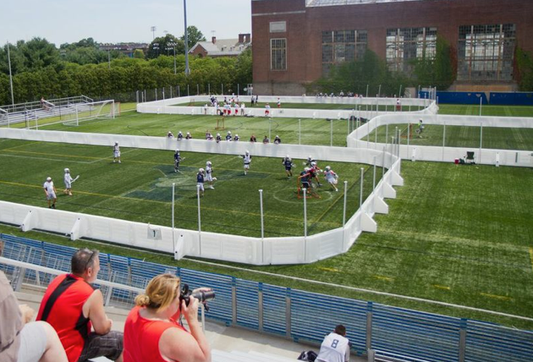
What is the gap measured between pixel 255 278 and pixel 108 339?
11784 mm

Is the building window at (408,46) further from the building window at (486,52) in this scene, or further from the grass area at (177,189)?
the grass area at (177,189)

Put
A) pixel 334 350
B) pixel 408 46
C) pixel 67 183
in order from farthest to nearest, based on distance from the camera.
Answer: pixel 408 46, pixel 67 183, pixel 334 350

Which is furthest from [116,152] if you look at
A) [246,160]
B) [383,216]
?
[383,216]

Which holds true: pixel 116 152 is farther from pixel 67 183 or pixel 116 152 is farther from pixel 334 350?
pixel 334 350

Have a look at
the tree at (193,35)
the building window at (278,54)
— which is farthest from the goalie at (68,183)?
the tree at (193,35)

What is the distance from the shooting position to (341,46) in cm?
8244

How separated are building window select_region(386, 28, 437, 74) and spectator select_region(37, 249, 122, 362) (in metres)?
77.3

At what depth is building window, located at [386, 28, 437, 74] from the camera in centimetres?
7700

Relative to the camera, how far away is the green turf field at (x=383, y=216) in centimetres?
1639

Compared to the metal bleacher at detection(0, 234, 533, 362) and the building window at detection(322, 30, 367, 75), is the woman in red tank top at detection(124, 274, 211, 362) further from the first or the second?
the building window at detection(322, 30, 367, 75)

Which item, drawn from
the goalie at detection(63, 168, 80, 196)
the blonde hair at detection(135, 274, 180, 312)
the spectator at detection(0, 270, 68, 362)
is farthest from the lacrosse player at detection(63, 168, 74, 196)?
the blonde hair at detection(135, 274, 180, 312)

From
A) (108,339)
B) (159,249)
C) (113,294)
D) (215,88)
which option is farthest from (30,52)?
(108,339)

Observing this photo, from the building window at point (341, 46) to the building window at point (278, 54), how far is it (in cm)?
609

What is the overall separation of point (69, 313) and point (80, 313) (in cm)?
10
